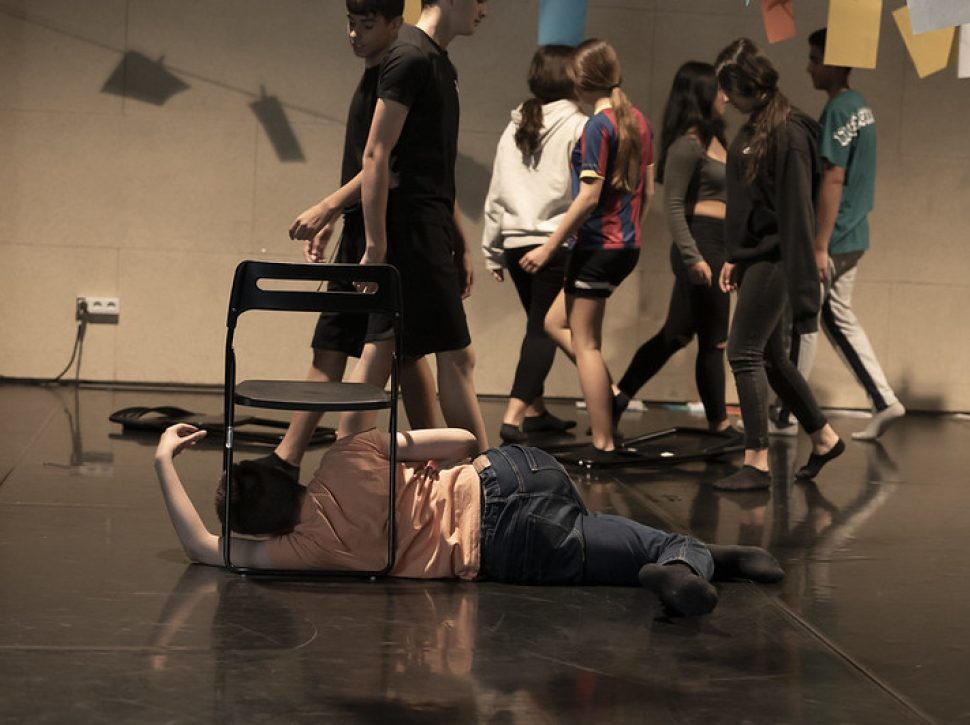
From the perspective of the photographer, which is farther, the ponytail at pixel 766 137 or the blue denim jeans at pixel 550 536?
the ponytail at pixel 766 137

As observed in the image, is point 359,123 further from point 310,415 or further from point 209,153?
point 209,153

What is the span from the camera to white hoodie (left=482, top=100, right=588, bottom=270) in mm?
5734

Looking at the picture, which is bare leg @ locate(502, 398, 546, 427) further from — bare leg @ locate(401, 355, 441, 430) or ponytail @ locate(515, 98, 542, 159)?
bare leg @ locate(401, 355, 441, 430)

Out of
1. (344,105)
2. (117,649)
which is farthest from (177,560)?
(344,105)

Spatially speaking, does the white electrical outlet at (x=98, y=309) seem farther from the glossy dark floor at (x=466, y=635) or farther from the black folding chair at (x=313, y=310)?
the black folding chair at (x=313, y=310)

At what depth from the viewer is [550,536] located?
10.7 ft

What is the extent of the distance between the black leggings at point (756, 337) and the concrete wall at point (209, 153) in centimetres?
252

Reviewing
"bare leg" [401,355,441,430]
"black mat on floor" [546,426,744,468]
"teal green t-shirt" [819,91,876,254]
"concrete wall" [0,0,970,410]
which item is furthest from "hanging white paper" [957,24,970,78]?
"concrete wall" [0,0,970,410]

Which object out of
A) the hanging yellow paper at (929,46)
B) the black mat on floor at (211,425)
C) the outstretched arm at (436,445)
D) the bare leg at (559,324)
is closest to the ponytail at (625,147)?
the bare leg at (559,324)

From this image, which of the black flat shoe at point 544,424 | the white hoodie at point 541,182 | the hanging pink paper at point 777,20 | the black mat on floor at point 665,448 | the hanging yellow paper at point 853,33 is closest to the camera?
the hanging yellow paper at point 853,33

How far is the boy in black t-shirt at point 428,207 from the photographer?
398cm

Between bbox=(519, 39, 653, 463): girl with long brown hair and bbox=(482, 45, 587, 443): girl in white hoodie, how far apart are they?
1.06 feet

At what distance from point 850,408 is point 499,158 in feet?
8.96

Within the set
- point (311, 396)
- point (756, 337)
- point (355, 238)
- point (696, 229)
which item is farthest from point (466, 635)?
point (696, 229)
